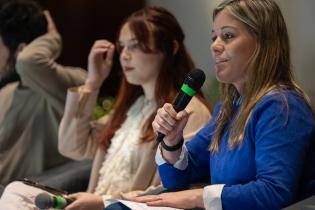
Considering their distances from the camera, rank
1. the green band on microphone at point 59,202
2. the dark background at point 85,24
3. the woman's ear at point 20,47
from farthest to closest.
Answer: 1. the dark background at point 85,24
2. the woman's ear at point 20,47
3. the green band on microphone at point 59,202

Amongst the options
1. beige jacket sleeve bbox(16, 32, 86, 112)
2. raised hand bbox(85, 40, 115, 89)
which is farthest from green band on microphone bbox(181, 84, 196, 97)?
beige jacket sleeve bbox(16, 32, 86, 112)

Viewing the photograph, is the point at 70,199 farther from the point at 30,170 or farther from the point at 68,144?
the point at 30,170

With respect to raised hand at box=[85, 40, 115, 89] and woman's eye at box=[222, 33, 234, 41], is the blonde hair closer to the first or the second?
woman's eye at box=[222, 33, 234, 41]

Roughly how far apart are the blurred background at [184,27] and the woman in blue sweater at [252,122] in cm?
48

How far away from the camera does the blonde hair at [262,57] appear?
1.23 meters

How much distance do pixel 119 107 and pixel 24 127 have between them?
55cm

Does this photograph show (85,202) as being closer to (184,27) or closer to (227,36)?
(227,36)

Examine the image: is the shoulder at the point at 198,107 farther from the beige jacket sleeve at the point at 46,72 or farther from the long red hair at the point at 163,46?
the beige jacket sleeve at the point at 46,72

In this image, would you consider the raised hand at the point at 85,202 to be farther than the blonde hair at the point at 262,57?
Yes

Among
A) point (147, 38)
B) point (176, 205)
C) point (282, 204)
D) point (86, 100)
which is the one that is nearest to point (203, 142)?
point (176, 205)

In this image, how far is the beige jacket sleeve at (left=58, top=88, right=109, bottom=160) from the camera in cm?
195

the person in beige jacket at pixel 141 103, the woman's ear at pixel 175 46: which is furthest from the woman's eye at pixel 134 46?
the woman's ear at pixel 175 46

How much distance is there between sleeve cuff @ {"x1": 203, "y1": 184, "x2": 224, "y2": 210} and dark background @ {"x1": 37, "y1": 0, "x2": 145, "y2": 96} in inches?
70.2

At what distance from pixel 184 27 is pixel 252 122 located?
1.36 m
